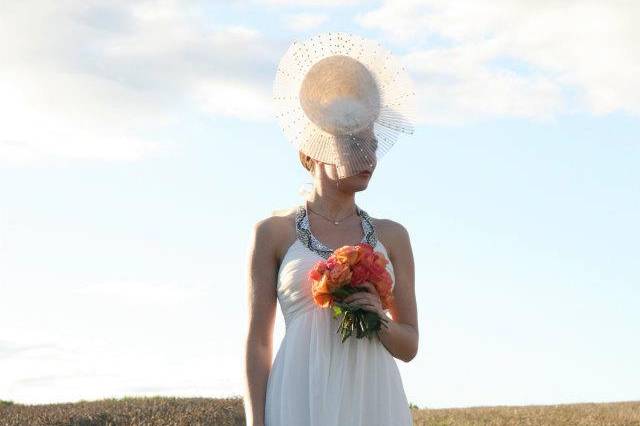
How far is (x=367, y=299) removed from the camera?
6363mm

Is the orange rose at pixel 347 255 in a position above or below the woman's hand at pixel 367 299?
above

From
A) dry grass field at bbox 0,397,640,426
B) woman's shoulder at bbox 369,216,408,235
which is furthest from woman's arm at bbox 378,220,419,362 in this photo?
dry grass field at bbox 0,397,640,426

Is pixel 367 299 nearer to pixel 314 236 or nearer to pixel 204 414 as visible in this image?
pixel 314 236

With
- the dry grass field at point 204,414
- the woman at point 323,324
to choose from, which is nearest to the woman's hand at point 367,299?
the woman at point 323,324

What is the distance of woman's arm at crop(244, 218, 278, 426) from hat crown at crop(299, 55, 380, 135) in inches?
31.9

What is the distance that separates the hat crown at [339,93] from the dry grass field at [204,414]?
987cm

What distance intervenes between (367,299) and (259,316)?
0.73 metres

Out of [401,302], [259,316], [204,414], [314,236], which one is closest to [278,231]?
[314,236]

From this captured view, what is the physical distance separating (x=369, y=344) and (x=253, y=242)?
1.00m

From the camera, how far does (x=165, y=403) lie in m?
17.8

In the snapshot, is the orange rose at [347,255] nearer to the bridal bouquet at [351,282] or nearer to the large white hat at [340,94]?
the bridal bouquet at [351,282]

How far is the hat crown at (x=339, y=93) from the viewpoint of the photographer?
6.81 meters

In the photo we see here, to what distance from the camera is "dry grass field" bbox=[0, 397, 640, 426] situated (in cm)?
1666

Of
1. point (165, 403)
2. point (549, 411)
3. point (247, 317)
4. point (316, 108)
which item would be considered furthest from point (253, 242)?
point (549, 411)
